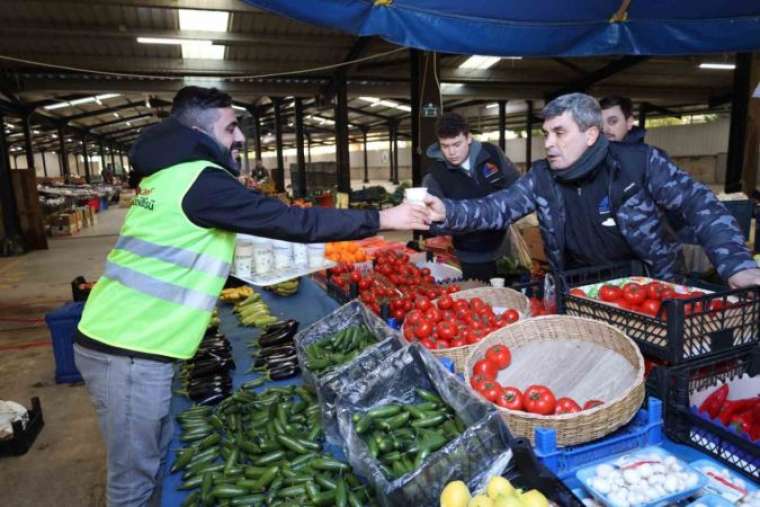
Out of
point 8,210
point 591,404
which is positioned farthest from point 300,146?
point 591,404

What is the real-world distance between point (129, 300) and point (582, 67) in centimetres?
1429

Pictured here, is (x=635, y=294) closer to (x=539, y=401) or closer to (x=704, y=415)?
(x=704, y=415)

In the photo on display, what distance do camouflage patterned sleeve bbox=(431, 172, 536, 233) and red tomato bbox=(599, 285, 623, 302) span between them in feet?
2.25

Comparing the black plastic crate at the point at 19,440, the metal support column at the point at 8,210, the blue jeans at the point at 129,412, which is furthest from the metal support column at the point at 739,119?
the metal support column at the point at 8,210

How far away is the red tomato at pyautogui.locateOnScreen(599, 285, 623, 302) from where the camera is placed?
208 centimetres

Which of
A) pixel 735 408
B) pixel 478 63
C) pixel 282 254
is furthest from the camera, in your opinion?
pixel 478 63

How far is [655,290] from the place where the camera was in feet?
6.86

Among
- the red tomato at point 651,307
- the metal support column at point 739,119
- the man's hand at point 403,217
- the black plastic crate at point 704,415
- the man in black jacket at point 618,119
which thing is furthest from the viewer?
the metal support column at point 739,119

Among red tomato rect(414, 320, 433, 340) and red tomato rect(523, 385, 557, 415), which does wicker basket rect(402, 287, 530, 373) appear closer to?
red tomato rect(414, 320, 433, 340)

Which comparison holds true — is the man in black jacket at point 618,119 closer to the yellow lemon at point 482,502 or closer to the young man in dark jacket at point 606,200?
the young man in dark jacket at point 606,200

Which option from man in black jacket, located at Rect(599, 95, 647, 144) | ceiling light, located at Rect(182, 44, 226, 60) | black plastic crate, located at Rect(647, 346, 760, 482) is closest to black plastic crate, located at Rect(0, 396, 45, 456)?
black plastic crate, located at Rect(647, 346, 760, 482)

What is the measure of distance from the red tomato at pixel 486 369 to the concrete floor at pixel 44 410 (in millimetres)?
2760

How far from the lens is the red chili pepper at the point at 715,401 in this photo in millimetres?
1823

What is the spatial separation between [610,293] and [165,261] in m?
1.78
